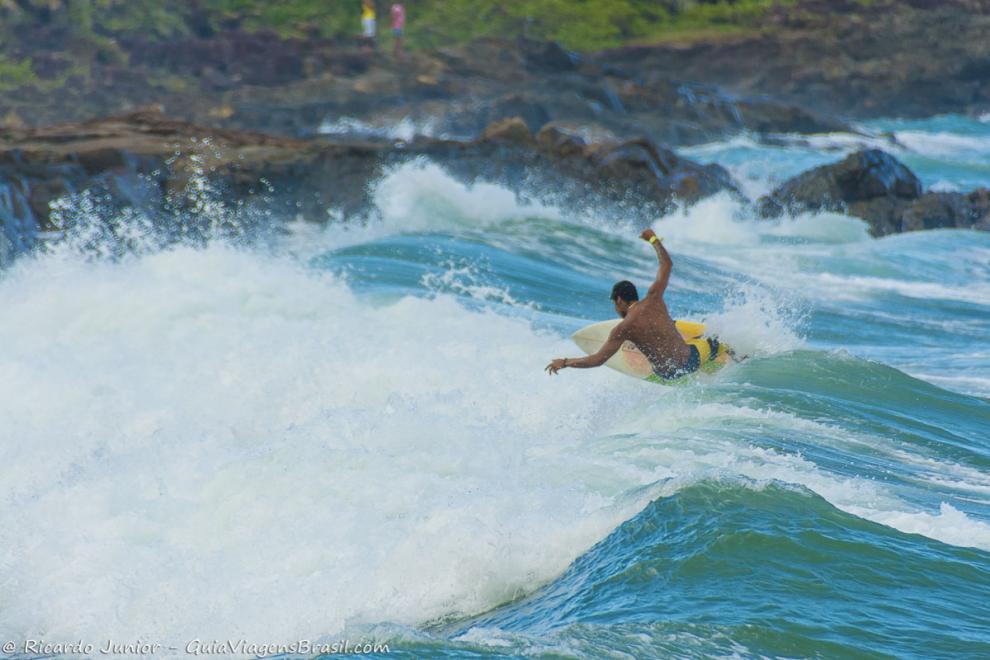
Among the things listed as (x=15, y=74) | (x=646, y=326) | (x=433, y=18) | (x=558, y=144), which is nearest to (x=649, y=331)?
(x=646, y=326)

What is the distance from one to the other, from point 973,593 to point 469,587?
219 centimetres

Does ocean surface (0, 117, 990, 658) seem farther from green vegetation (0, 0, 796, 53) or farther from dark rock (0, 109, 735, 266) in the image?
green vegetation (0, 0, 796, 53)

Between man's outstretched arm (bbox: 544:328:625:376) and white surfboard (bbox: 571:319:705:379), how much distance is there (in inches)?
14.9

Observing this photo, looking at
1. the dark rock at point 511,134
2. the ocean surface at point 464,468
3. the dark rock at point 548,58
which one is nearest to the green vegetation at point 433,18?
the dark rock at point 548,58

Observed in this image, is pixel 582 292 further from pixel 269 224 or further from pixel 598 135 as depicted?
pixel 598 135

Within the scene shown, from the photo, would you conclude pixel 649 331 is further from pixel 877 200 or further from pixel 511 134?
pixel 877 200

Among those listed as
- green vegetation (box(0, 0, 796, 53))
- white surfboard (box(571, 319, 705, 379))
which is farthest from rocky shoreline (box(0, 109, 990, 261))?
green vegetation (box(0, 0, 796, 53))

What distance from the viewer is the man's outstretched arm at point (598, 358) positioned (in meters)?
8.42

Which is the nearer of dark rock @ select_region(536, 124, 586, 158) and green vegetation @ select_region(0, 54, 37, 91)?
dark rock @ select_region(536, 124, 586, 158)

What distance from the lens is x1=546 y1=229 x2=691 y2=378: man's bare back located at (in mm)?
8664

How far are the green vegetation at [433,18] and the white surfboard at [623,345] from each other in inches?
1302

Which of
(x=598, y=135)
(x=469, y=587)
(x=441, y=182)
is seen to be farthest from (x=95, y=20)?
(x=469, y=587)

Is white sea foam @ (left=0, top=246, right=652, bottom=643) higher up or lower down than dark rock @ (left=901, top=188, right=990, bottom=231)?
higher up

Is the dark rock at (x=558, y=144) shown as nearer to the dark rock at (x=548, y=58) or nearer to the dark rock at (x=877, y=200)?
the dark rock at (x=877, y=200)
